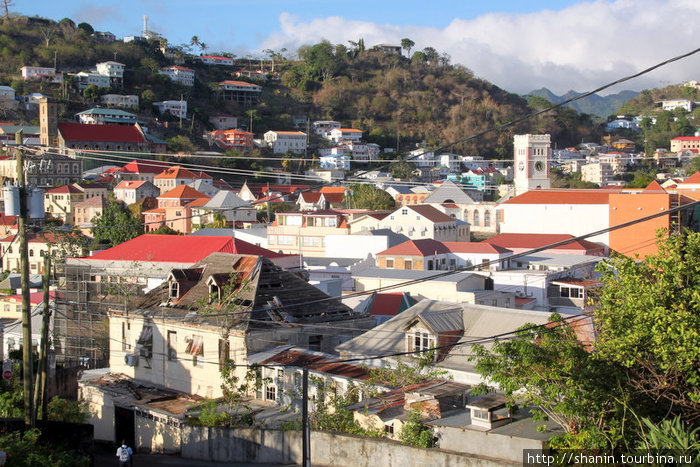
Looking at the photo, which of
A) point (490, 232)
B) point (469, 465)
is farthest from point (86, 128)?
point (469, 465)

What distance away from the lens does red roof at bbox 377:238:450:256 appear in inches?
1337

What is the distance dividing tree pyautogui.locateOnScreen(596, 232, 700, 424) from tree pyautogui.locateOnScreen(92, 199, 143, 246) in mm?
32695

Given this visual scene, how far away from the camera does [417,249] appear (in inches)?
1341

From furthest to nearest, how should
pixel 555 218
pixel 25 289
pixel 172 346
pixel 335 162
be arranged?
pixel 335 162, pixel 555 218, pixel 172 346, pixel 25 289

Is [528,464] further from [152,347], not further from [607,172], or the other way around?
[607,172]

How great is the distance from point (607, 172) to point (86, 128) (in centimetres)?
5652

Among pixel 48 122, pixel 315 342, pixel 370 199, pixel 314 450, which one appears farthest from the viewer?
pixel 48 122

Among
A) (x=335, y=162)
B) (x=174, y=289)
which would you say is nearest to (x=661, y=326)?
(x=174, y=289)

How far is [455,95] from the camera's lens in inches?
5207

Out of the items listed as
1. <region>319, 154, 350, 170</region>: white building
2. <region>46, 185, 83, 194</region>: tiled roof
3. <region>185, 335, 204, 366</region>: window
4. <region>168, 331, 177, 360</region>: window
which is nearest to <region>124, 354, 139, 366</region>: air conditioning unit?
<region>168, 331, 177, 360</region>: window

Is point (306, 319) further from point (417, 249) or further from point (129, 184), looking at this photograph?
point (129, 184)

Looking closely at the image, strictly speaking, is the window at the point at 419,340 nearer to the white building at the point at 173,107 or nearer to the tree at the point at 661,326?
the tree at the point at 661,326

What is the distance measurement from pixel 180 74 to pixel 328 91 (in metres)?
22.5

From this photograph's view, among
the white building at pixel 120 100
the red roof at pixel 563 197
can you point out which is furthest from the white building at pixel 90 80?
the red roof at pixel 563 197
